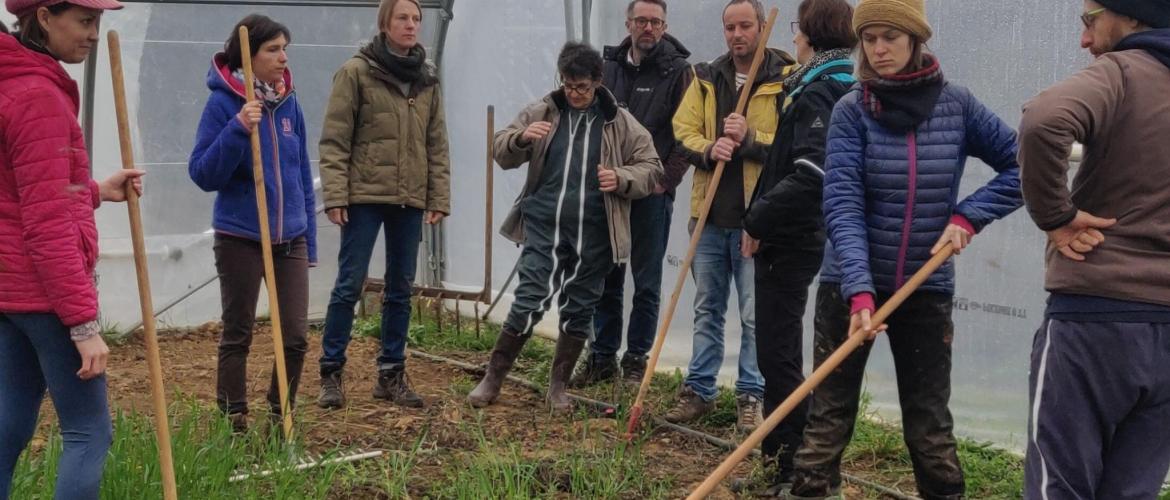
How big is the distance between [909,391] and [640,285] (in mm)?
2678

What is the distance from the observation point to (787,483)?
184 inches

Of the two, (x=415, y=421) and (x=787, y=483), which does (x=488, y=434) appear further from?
(x=787, y=483)

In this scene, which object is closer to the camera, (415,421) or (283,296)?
(283,296)

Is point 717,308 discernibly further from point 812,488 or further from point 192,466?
point 192,466

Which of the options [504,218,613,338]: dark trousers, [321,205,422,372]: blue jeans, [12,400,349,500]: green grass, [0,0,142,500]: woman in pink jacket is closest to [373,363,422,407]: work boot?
[321,205,422,372]: blue jeans

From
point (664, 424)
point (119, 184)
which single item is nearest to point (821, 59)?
point (664, 424)

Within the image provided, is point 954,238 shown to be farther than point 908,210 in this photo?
No

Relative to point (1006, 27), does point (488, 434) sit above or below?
below

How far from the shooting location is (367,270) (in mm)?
5918

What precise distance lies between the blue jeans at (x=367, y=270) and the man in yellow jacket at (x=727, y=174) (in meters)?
1.32

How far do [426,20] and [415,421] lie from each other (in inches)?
151

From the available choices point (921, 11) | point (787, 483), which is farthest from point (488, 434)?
point (921, 11)

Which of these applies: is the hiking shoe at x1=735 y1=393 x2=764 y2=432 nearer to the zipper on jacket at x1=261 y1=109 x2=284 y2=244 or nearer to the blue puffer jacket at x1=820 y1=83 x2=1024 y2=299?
the blue puffer jacket at x1=820 y1=83 x2=1024 y2=299

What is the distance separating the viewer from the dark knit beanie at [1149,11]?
297 centimetres
